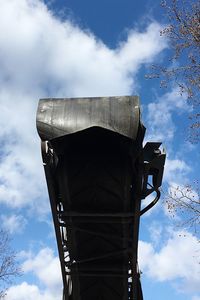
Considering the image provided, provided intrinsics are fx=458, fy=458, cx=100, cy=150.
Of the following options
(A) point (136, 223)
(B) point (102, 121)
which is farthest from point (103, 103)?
(A) point (136, 223)

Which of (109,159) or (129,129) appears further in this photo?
(109,159)

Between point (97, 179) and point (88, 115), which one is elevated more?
point (88, 115)

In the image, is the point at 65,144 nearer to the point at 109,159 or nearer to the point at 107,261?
the point at 109,159

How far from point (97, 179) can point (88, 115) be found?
3.93ft

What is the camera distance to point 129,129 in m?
6.41

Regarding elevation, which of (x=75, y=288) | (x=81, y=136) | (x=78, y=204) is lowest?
(x=75, y=288)

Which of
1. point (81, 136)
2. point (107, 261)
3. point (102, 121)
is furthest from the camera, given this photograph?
point (107, 261)

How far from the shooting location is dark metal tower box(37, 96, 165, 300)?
650 cm

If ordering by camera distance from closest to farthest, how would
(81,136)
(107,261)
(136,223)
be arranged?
(81,136) → (136,223) → (107,261)

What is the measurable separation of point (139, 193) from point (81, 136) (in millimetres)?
1318

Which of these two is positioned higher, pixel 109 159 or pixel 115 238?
pixel 109 159

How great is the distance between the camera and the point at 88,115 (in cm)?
646

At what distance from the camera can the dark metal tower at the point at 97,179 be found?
21.3 ft

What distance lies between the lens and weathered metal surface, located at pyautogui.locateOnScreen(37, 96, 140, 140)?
21.0 feet
